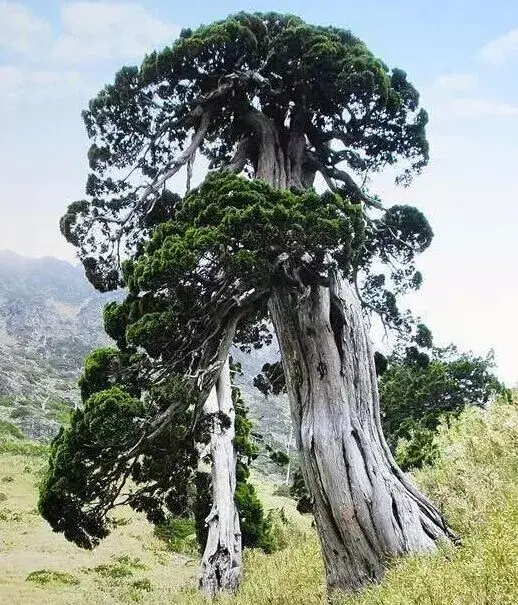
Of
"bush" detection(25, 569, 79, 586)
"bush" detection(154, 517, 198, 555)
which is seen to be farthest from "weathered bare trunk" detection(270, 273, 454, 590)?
"bush" detection(154, 517, 198, 555)

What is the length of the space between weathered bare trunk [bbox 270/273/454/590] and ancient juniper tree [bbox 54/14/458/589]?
0.07 feet

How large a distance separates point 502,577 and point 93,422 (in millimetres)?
5063

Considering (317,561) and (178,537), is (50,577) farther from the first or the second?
(178,537)

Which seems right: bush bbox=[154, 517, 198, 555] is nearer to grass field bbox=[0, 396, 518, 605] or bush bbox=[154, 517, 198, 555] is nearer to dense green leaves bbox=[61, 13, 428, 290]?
grass field bbox=[0, 396, 518, 605]

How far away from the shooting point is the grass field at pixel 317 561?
4.23 meters

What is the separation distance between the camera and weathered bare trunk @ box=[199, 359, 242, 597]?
523 inches

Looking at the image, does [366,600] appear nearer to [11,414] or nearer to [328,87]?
[328,87]

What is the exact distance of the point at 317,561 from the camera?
10.1 m

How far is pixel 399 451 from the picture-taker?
20.4 m

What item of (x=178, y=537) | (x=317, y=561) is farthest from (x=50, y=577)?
(x=178, y=537)

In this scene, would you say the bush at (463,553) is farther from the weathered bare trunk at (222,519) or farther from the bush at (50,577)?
the bush at (50,577)

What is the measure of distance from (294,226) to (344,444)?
3118mm

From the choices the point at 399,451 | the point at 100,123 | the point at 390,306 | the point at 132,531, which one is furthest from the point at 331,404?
the point at 132,531

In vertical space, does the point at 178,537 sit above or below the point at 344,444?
below
